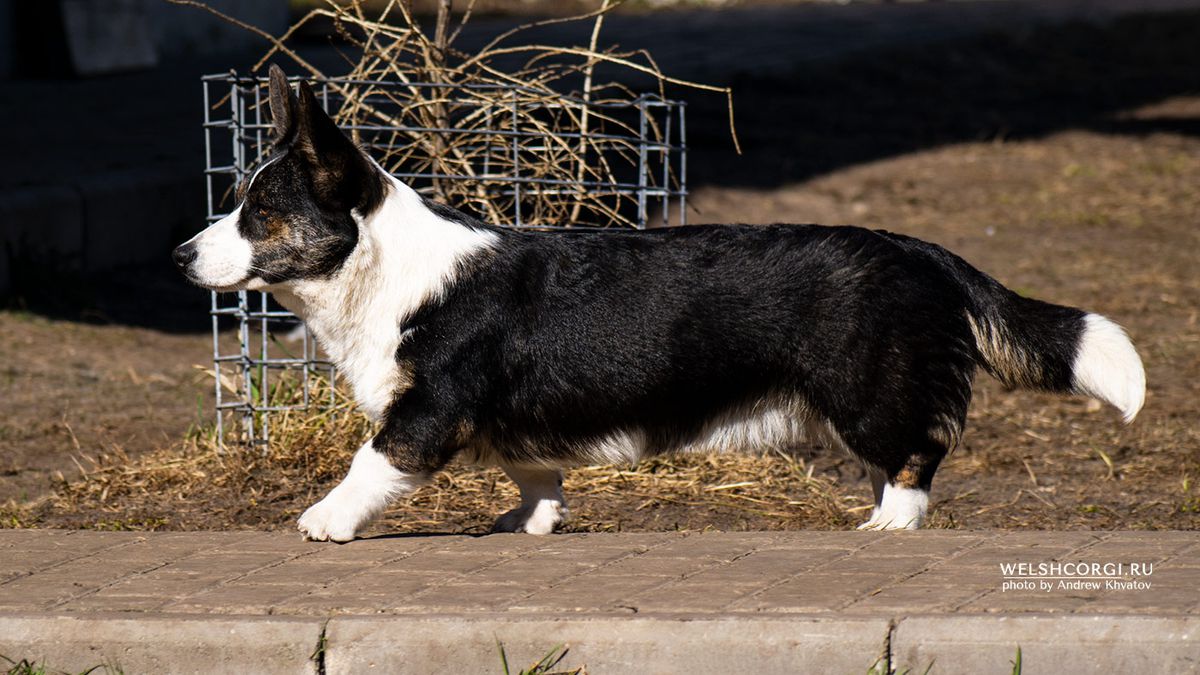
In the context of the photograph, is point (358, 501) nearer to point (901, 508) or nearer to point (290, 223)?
point (290, 223)

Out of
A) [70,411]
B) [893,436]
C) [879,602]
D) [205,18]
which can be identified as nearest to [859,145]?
[205,18]

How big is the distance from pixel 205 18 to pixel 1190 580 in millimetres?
11580

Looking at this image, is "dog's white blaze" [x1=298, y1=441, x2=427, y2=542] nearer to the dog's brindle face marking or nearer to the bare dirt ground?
the dog's brindle face marking

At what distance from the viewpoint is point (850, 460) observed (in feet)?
19.5

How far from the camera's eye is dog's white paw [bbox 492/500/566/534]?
15.6 feet

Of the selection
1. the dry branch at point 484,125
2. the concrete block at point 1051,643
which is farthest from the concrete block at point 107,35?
the concrete block at point 1051,643

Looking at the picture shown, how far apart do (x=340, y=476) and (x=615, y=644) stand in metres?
2.17

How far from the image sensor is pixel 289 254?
14.0 feet

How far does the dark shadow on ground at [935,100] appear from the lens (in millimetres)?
12062

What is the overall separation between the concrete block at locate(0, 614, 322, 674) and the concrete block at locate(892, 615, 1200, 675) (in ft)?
4.41

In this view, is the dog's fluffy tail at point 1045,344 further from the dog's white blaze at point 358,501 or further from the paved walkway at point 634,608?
the dog's white blaze at point 358,501

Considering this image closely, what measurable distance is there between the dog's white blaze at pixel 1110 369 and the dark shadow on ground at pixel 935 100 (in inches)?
250

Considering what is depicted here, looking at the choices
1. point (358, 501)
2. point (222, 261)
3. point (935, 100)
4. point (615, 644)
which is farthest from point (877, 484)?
point (935, 100)

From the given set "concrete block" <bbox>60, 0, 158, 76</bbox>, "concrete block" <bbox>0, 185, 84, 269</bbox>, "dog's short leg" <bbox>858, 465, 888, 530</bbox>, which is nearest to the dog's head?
"dog's short leg" <bbox>858, 465, 888, 530</bbox>
